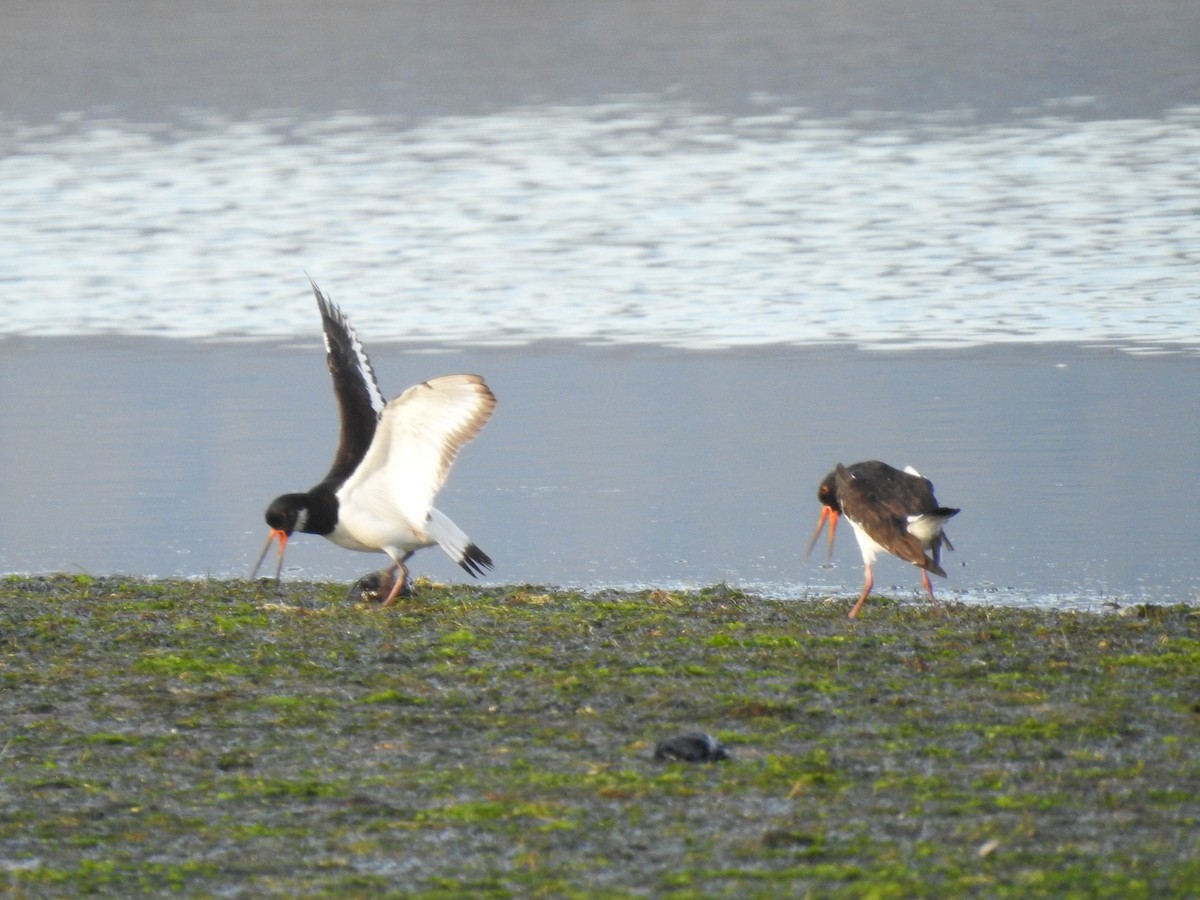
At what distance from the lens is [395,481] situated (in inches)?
369

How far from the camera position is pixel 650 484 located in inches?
467

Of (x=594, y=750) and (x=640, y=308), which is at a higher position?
(x=594, y=750)

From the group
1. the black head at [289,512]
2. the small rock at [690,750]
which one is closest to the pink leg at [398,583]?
the black head at [289,512]

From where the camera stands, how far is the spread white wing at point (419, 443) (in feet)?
29.1

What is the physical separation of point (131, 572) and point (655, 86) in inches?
1077

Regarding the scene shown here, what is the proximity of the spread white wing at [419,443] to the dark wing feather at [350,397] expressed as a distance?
0.66 feet

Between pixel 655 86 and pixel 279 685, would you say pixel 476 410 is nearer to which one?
pixel 279 685

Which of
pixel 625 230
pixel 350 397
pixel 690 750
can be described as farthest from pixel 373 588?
pixel 625 230

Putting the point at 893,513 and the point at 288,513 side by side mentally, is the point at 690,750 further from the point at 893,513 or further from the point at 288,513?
the point at 288,513

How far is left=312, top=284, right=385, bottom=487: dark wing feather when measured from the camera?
9.68 meters

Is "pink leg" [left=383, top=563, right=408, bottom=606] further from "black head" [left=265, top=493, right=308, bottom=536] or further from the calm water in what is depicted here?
the calm water

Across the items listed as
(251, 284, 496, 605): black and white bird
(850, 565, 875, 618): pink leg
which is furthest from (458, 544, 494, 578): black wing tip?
(850, 565, 875, 618): pink leg

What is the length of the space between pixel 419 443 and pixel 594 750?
3.16 m

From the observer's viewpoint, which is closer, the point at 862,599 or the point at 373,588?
the point at 862,599
